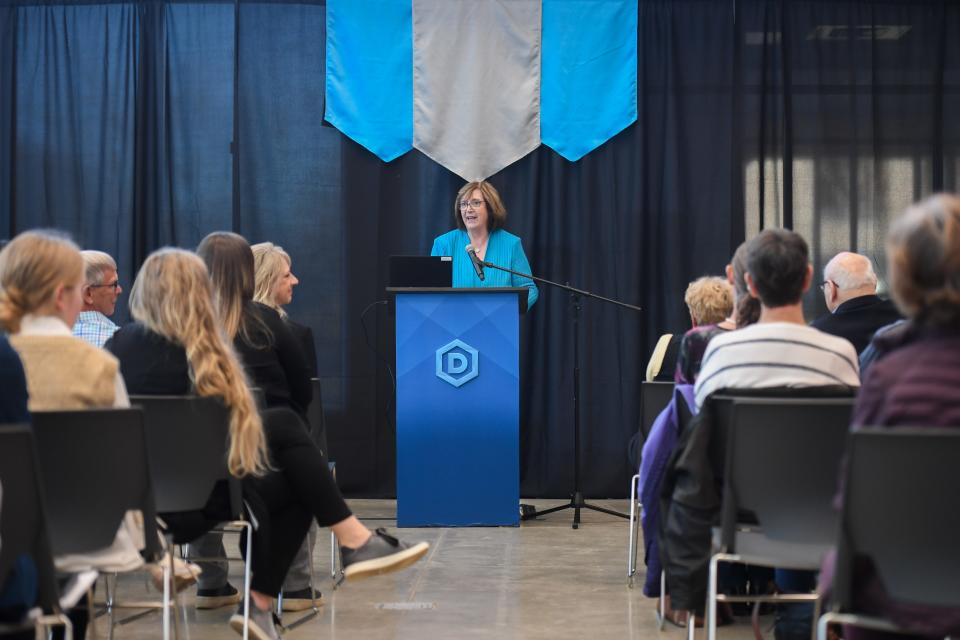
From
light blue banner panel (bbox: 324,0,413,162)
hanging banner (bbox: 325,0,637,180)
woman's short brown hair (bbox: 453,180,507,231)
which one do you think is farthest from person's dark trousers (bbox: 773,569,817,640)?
light blue banner panel (bbox: 324,0,413,162)

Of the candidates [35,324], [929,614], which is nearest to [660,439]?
[929,614]

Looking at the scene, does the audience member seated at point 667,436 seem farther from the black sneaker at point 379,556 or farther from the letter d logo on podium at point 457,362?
the letter d logo on podium at point 457,362

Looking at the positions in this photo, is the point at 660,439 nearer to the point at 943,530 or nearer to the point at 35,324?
the point at 943,530

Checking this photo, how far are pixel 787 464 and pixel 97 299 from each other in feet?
10.3

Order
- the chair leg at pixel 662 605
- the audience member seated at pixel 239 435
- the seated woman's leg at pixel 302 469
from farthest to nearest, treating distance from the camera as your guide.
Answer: the chair leg at pixel 662 605
the seated woman's leg at pixel 302 469
the audience member seated at pixel 239 435

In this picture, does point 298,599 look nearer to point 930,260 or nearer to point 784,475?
point 784,475

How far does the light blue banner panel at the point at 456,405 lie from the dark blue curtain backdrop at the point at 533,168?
51.8 inches

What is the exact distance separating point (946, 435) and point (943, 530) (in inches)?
8.1

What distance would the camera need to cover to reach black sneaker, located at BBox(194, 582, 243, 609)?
14.4 feet

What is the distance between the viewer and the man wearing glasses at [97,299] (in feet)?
15.3

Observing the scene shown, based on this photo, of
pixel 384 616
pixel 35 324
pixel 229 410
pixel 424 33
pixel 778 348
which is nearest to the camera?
pixel 35 324

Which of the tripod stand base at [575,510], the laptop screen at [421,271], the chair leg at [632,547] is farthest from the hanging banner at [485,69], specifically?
the chair leg at [632,547]

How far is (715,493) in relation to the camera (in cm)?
306

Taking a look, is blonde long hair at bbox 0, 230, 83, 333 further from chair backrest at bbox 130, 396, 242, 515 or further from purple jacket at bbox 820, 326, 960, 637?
purple jacket at bbox 820, 326, 960, 637
